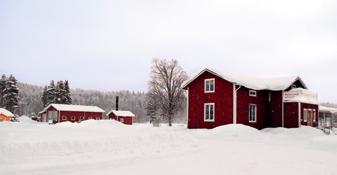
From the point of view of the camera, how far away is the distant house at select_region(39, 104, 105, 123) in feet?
233

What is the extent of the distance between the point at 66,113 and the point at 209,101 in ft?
150

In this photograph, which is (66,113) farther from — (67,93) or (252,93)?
(252,93)

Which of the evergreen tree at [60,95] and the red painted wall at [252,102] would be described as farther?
the evergreen tree at [60,95]

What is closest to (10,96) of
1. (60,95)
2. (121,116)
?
(60,95)

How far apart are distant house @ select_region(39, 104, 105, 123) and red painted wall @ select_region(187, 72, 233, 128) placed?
1706 inches

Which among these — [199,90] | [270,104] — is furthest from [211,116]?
[270,104]

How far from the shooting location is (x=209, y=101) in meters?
33.9

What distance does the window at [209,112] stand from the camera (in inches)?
1328

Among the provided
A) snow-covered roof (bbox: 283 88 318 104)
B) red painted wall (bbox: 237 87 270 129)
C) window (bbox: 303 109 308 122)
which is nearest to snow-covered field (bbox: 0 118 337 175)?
red painted wall (bbox: 237 87 270 129)

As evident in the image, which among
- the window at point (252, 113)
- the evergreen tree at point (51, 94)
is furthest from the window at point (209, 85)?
the evergreen tree at point (51, 94)

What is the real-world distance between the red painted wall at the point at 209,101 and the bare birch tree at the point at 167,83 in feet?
66.5

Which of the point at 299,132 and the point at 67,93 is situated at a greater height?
the point at 67,93

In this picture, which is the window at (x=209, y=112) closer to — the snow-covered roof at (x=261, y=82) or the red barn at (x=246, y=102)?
the red barn at (x=246, y=102)

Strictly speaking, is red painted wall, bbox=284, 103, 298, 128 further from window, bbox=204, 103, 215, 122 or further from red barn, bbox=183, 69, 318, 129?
window, bbox=204, 103, 215, 122
